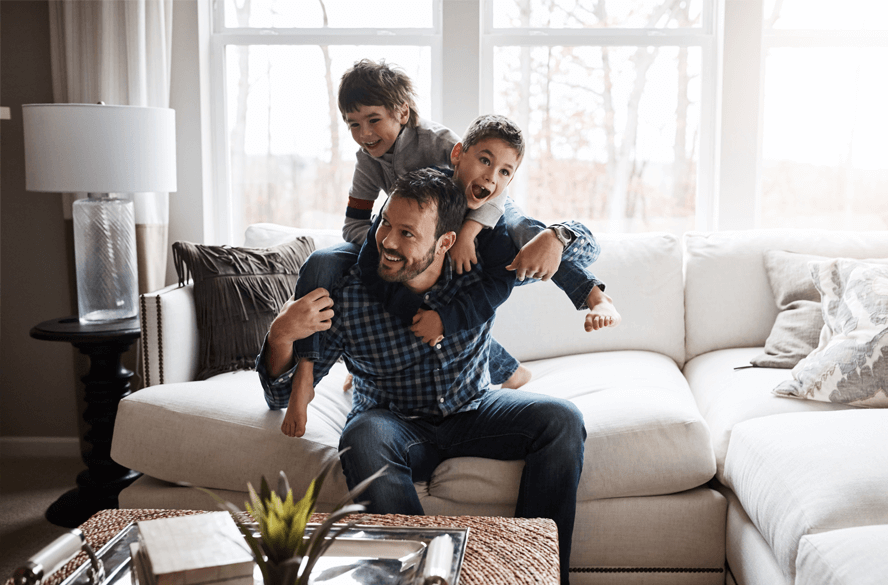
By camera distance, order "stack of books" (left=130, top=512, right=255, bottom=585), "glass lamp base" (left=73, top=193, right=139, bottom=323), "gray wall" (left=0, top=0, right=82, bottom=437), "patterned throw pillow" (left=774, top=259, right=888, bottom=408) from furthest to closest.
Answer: "gray wall" (left=0, top=0, right=82, bottom=437) < "glass lamp base" (left=73, top=193, right=139, bottom=323) < "patterned throw pillow" (left=774, top=259, right=888, bottom=408) < "stack of books" (left=130, top=512, right=255, bottom=585)

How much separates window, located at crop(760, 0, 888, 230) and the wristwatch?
5.43 ft

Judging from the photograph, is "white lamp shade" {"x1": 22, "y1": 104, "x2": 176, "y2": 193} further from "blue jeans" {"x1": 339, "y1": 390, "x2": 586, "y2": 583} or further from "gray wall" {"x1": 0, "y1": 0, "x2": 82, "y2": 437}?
A: "blue jeans" {"x1": 339, "y1": 390, "x2": 586, "y2": 583}

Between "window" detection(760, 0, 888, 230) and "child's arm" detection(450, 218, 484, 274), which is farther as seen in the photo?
"window" detection(760, 0, 888, 230)

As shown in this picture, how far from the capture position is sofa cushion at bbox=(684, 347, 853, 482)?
178 cm

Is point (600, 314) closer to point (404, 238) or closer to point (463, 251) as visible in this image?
point (463, 251)

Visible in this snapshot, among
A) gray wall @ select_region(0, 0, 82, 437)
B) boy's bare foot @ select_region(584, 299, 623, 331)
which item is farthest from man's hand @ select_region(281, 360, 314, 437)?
gray wall @ select_region(0, 0, 82, 437)

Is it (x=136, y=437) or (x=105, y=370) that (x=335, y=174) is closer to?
(x=105, y=370)

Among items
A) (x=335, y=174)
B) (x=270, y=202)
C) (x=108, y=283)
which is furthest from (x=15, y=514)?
(x=335, y=174)

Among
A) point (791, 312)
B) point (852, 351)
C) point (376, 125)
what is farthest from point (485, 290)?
point (791, 312)

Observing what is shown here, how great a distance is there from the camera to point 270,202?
3.07m

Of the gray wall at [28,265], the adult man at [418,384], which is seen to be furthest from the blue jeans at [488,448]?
the gray wall at [28,265]

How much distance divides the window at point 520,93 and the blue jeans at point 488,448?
4.99 feet

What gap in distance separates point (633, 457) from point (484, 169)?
745 mm

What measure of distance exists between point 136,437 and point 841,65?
289 cm
